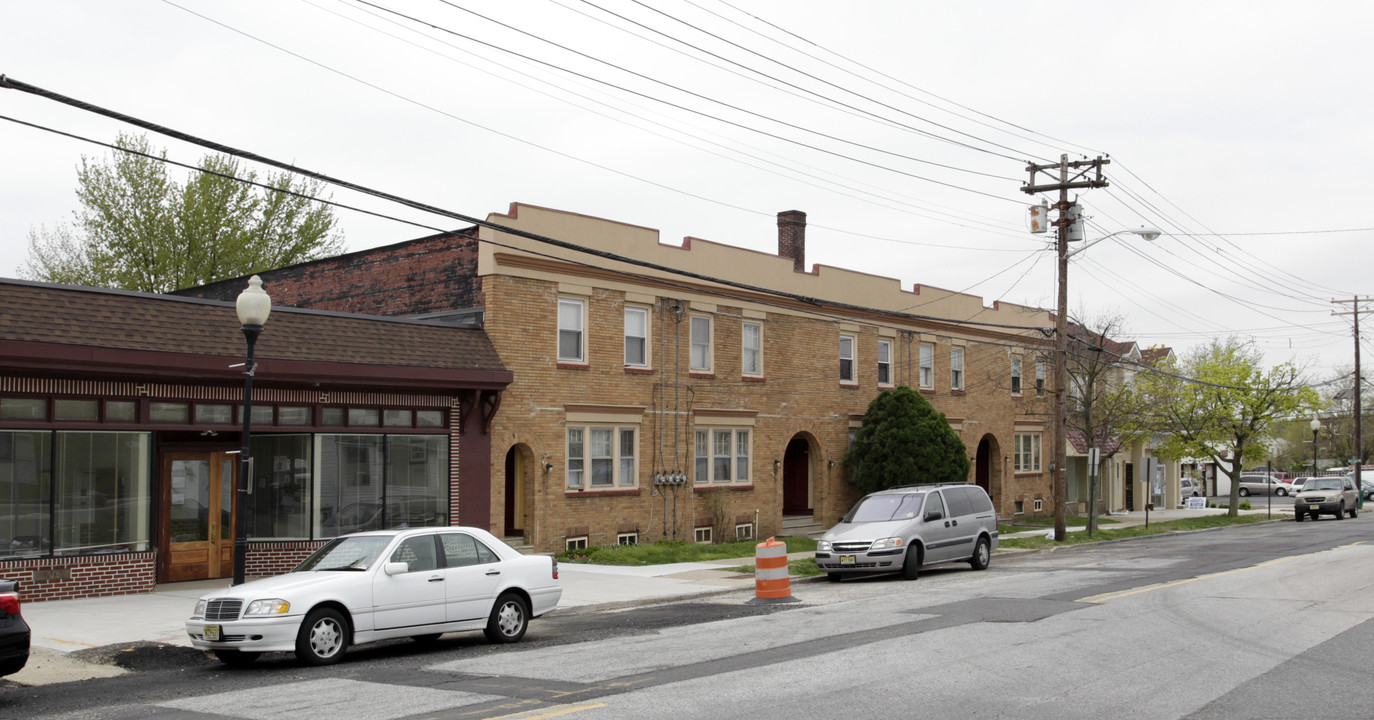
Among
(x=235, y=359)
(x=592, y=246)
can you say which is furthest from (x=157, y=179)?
(x=235, y=359)

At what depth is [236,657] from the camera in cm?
1196

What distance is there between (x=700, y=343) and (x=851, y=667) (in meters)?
18.3

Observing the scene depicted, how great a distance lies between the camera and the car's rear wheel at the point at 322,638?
38.0ft

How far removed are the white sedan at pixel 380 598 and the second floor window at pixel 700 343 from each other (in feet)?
48.2

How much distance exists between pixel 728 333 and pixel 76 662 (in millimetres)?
19351

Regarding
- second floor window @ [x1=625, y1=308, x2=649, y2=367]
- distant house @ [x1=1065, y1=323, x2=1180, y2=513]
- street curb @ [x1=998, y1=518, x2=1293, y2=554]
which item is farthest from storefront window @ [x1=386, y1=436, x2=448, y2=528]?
distant house @ [x1=1065, y1=323, x2=1180, y2=513]

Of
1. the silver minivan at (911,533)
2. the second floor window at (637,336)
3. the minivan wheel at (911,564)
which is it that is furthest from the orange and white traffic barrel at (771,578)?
→ the second floor window at (637,336)

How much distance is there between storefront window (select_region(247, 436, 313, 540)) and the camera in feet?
66.2

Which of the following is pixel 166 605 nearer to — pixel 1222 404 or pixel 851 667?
pixel 851 667

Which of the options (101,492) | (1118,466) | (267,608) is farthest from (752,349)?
(1118,466)

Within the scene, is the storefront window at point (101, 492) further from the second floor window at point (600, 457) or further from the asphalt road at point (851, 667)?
the second floor window at point (600, 457)

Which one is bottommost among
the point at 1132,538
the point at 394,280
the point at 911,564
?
the point at 1132,538

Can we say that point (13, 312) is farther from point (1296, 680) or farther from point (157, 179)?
point (157, 179)

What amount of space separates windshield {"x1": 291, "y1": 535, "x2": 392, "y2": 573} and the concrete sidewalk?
1.90m
